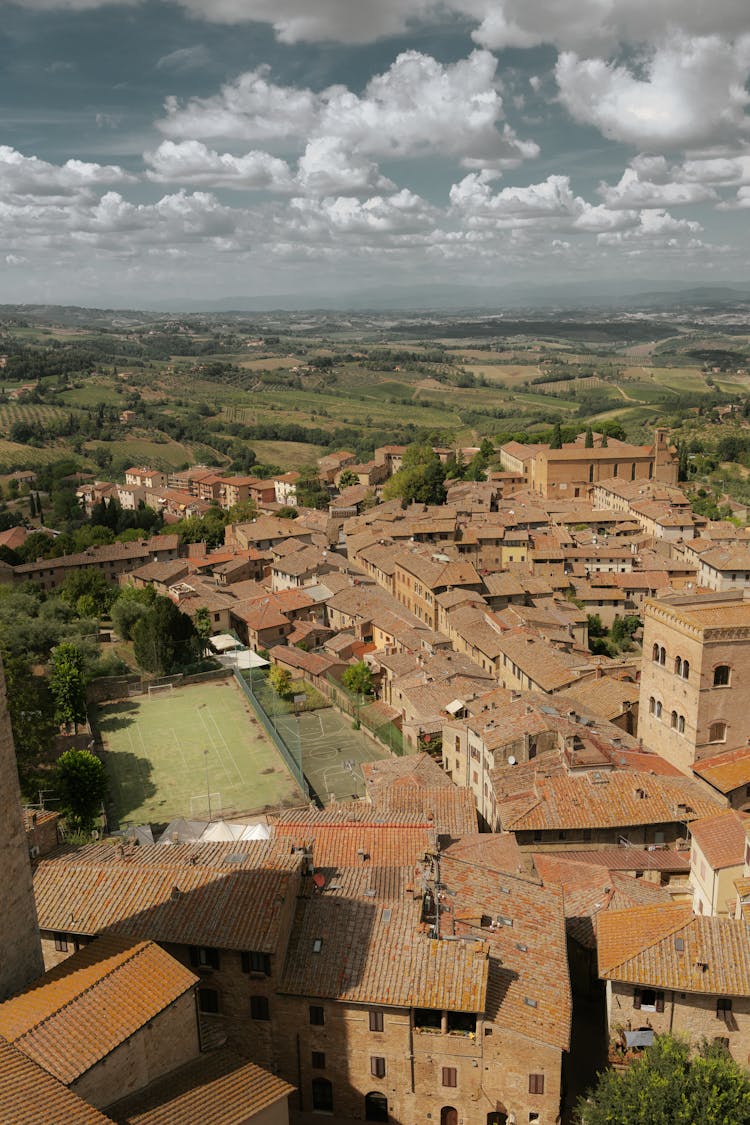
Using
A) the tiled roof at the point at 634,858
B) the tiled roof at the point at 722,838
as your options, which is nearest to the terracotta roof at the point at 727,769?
the tiled roof at the point at 634,858

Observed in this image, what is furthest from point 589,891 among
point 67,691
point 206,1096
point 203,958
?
point 67,691

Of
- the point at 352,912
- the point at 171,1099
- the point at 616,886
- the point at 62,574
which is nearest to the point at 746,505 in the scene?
the point at 62,574

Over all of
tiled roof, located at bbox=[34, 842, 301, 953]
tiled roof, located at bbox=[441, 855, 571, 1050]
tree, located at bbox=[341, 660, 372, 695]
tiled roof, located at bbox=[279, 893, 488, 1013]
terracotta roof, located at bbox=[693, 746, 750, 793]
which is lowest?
tree, located at bbox=[341, 660, 372, 695]

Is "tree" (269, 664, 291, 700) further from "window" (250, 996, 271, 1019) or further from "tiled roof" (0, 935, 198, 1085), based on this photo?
"tiled roof" (0, 935, 198, 1085)

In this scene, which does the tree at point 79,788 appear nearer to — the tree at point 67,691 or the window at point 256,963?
the tree at point 67,691

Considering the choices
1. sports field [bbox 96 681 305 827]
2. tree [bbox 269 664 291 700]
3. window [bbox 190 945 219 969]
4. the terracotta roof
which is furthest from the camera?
tree [bbox 269 664 291 700]

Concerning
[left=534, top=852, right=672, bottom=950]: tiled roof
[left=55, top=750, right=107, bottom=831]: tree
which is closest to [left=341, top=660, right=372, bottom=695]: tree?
[left=55, top=750, right=107, bottom=831]: tree
